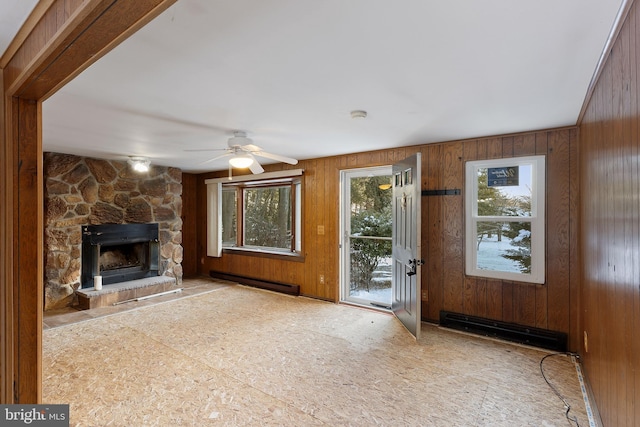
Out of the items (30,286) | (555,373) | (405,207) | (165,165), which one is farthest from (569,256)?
(165,165)

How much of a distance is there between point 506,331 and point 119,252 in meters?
5.80

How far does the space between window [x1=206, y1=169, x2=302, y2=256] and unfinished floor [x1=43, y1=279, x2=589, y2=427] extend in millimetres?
1806

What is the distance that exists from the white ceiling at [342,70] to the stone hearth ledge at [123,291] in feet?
7.66

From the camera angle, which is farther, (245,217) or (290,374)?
(245,217)

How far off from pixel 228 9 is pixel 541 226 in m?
3.37

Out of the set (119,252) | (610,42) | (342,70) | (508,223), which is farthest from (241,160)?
(119,252)

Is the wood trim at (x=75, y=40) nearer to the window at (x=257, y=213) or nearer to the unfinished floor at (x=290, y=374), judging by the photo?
the unfinished floor at (x=290, y=374)

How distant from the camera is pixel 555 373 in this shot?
2.67m

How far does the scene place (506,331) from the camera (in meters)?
3.33

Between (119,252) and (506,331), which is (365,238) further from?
(119,252)

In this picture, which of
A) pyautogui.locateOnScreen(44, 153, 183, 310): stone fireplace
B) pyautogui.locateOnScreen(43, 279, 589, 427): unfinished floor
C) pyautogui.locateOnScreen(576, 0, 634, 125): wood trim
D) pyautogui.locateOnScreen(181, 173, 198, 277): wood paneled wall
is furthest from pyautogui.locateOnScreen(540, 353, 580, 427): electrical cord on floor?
pyautogui.locateOnScreen(181, 173, 198, 277): wood paneled wall

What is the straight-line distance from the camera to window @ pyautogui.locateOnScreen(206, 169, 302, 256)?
17.4 feet

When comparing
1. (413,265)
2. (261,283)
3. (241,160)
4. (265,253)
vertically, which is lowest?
(261,283)

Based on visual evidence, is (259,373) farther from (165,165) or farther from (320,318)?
(165,165)
